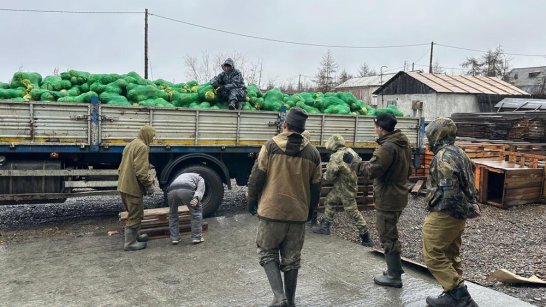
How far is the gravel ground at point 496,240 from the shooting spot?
5.43 meters

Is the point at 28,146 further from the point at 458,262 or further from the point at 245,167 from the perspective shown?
the point at 458,262

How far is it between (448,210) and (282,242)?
1492 mm

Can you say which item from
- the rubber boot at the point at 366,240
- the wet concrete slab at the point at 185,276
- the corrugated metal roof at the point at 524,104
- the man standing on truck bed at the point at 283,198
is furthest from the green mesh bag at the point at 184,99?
the corrugated metal roof at the point at 524,104

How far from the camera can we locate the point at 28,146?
6836 millimetres

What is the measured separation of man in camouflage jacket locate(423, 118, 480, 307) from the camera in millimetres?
3992

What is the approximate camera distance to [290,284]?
4090 mm

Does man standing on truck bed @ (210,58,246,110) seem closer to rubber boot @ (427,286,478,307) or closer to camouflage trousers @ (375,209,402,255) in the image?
camouflage trousers @ (375,209,402,255)

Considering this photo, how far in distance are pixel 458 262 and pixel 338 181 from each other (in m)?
3.08

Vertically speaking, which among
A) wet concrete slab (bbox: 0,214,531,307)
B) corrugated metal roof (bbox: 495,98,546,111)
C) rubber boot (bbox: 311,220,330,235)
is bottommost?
wet concrete slab (bbox: 0,214,531,307)

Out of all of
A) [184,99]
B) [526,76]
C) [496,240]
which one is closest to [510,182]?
[496,240]

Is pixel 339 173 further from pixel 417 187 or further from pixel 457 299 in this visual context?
pixel 417 187

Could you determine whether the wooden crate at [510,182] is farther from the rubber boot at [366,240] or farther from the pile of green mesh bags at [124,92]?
the rubber boot at [366,240]

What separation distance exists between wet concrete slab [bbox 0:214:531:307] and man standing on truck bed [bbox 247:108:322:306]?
0.58 metres

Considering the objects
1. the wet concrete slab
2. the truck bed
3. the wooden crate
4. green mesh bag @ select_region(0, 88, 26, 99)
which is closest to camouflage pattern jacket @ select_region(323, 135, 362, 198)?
the wet concrete slab
